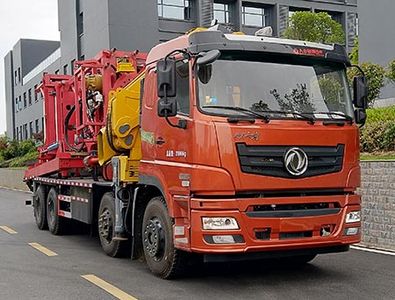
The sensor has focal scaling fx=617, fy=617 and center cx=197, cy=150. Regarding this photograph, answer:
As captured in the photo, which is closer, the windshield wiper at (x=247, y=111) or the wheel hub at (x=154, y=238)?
the windshield wiper at (x=247, y=111)

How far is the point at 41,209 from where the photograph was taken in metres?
13.5

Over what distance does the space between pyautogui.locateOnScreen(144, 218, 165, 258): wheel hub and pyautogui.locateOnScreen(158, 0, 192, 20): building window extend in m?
31.2

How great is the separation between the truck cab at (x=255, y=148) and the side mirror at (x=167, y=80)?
0.01 meters

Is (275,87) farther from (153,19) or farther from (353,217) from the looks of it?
(153,19)

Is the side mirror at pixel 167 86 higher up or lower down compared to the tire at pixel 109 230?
higher up

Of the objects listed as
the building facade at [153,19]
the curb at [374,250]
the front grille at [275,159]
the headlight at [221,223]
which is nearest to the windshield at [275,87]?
the front grille at [275,159]

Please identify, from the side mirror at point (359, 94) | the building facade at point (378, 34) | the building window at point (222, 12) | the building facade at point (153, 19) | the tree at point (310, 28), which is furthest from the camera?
the building window at point (222, 12)

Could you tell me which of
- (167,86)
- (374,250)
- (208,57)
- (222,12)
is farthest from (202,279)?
(222,12)

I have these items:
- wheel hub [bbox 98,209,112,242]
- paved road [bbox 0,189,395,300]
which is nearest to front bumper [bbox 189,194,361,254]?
paved road [bbox 0,189,395,300]

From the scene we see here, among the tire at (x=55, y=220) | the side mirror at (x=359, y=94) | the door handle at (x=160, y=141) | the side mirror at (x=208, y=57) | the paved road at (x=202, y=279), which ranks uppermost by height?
the side mirror at (x=208, y=57)

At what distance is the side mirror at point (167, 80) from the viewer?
6824 millimetres

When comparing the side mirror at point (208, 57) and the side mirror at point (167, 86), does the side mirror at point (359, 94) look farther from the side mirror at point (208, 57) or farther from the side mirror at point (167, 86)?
the side mirror at point (167, 86)

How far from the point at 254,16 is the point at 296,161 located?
119 ft

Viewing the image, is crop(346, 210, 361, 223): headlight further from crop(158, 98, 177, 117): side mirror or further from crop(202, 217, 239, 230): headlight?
crop(158, 98, 177, 117): side mirror
